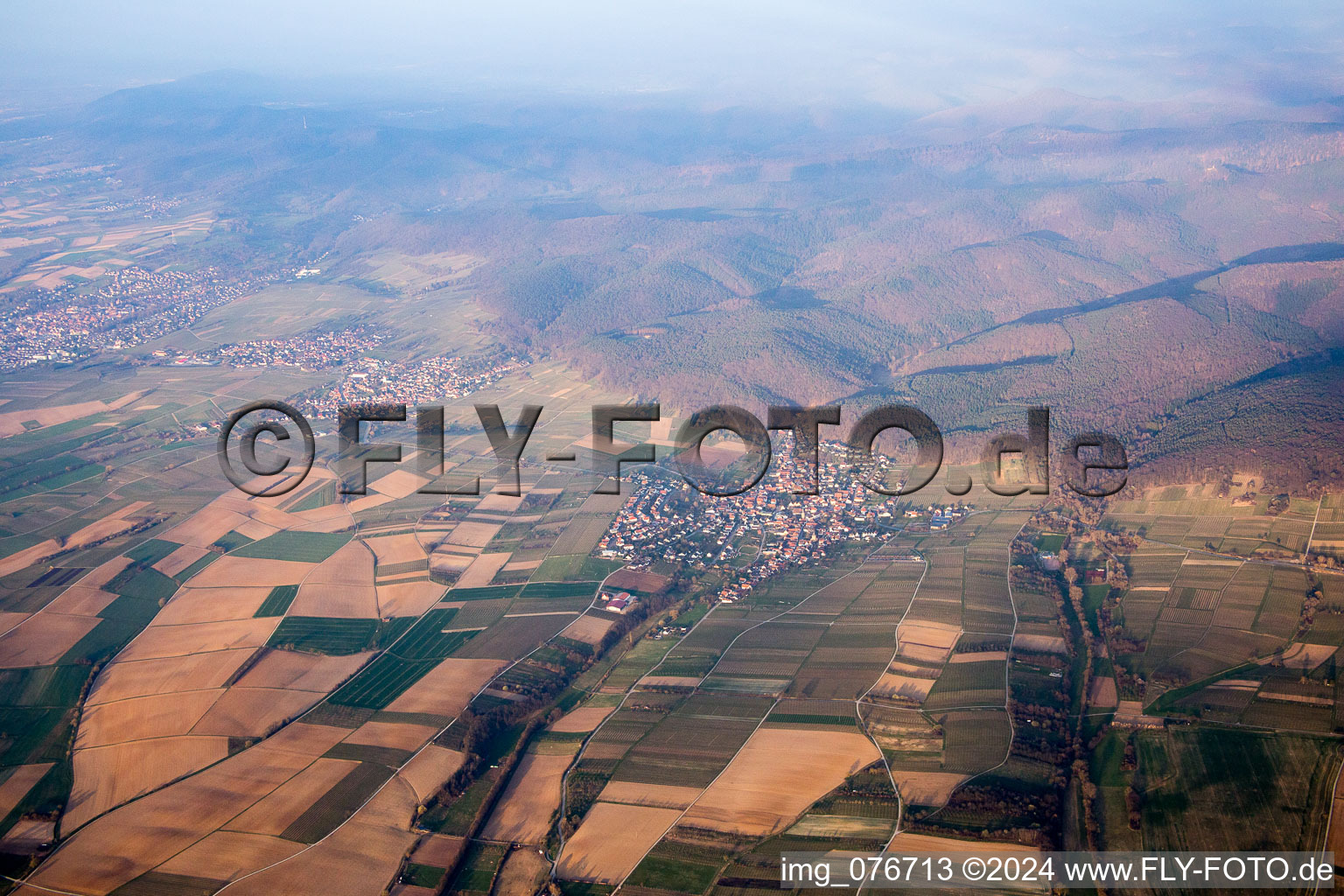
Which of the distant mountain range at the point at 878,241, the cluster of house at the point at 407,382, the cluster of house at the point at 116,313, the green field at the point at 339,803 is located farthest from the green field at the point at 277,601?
the cluster of house at the point at 116,313

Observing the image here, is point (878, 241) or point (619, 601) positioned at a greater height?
point (878, 241)

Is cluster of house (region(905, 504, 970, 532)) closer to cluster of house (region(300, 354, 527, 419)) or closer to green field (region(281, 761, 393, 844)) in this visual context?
green field (region(281, 761, 393, 844))

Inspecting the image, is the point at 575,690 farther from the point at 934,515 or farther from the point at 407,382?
the point at 407,382

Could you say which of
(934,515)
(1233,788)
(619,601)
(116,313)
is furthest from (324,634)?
(116,313)

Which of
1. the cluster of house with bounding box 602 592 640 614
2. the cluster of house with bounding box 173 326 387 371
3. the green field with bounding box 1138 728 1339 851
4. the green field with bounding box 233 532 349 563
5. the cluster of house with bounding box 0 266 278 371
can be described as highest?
the cluster of house with bounding box 0 266 278 371

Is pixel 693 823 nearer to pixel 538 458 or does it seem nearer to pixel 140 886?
pixel 140 886

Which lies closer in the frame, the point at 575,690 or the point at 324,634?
the point at 575,690

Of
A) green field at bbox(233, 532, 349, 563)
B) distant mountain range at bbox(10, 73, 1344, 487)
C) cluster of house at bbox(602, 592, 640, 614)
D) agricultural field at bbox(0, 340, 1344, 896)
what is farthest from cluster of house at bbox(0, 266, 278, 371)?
cluster of house at bbox(602, 592, 640, 614)

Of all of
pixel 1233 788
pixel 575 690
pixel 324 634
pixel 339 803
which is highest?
pixel 324 634

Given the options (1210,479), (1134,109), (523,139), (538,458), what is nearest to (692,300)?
(538,458)

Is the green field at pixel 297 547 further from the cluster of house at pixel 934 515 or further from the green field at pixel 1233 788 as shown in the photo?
the green field at pixel 1233 788

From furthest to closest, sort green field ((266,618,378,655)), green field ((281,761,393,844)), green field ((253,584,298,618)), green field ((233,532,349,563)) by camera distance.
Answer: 1. green field ((233,532,349,563))
2. green field ((253,584,298,618))
3. green field ((266,618,378,655))
4. green field ((281,761,393,844))
